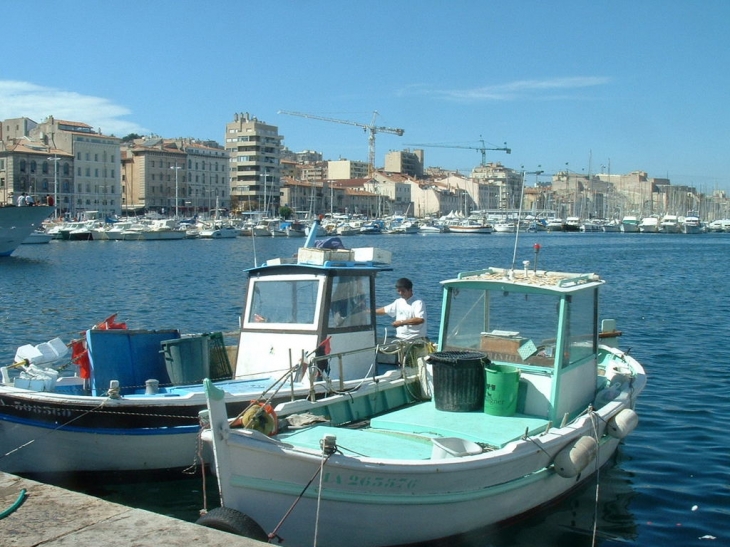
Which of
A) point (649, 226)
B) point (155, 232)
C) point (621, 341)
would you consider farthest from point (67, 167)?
point (621, 341)

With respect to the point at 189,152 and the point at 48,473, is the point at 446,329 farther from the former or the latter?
the point at 189,152

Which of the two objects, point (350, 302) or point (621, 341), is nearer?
point (350, 302)

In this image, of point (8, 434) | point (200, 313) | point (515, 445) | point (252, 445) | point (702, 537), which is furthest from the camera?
point (200, 313)

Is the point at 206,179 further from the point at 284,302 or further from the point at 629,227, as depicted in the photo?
the point at 284,302

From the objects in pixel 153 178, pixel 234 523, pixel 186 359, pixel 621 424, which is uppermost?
pixel 153 178

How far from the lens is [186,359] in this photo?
12.2m

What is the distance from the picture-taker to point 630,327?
2673 centimetres

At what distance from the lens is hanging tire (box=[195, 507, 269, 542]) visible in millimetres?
7355

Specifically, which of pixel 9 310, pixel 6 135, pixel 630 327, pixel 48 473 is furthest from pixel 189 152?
pixel 48 473

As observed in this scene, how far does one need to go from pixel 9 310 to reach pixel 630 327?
899 inches

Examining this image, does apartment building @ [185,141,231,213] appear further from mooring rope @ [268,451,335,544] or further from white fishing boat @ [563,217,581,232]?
mooring rope @ [268,451,335,544]

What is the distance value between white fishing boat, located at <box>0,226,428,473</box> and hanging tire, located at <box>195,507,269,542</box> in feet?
8.21

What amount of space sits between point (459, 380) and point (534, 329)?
117cm

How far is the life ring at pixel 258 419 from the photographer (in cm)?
823
